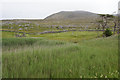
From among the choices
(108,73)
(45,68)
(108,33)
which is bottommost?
(108,73)

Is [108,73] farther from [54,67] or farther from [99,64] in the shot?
[54,67]

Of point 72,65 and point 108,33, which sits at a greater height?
point 108,33

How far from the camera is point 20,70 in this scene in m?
1.89

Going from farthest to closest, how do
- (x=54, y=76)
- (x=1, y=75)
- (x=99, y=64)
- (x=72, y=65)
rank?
(x=99, y=64), (x=72, y=65), (x=54, y=76), (x=1, y=75)

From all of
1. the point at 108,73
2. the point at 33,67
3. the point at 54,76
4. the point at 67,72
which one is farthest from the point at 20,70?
the point at 108,73

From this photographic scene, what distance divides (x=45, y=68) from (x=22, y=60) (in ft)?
1.99

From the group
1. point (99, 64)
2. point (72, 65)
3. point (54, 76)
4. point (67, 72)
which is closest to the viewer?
point (54, 76)

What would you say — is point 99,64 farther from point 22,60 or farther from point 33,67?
point 22,60

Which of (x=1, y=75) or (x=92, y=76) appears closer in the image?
(x=1, y=75)

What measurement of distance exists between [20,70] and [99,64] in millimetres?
1801

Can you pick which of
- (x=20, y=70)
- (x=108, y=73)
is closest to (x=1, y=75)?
(x=20, y=70)

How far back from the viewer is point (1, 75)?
5.58 ft

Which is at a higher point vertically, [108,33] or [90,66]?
[108,33]

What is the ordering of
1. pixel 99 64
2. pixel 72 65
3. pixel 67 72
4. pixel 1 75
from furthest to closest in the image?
pixel 99 64
pixel 72 65
pixel 67 72
pixel 1 75
